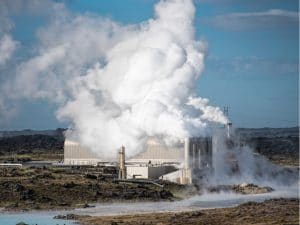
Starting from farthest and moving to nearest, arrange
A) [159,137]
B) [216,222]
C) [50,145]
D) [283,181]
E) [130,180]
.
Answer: [50,145] → [159,137] → [283,181] → [130,180] → [216,222]

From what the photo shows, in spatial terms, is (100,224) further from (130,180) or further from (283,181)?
(283,181)

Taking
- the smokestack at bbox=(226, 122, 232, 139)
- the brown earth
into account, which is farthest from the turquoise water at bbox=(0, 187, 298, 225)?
the smokestack at bbox=(226, 122, 232, 139)

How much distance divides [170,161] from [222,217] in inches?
1591

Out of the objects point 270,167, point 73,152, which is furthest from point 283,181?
point 73,152

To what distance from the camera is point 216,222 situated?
54344 mm

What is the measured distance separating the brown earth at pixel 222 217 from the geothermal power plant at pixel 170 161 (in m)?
24.2

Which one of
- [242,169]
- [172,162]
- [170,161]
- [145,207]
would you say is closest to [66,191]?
[145,207]

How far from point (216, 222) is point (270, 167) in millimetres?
47206

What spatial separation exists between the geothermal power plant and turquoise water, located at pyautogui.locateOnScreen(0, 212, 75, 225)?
83.1 ft

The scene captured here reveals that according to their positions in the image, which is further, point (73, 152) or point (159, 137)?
point (73, 152)

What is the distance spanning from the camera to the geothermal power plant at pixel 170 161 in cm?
8719

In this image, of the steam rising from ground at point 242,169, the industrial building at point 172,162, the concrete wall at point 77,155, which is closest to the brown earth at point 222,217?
the industrial building at point 172,162

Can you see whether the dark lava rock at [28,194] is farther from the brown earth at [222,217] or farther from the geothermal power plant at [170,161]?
the geothermal power plant at [170,161]

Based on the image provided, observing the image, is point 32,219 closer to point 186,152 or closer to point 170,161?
point 186,152
